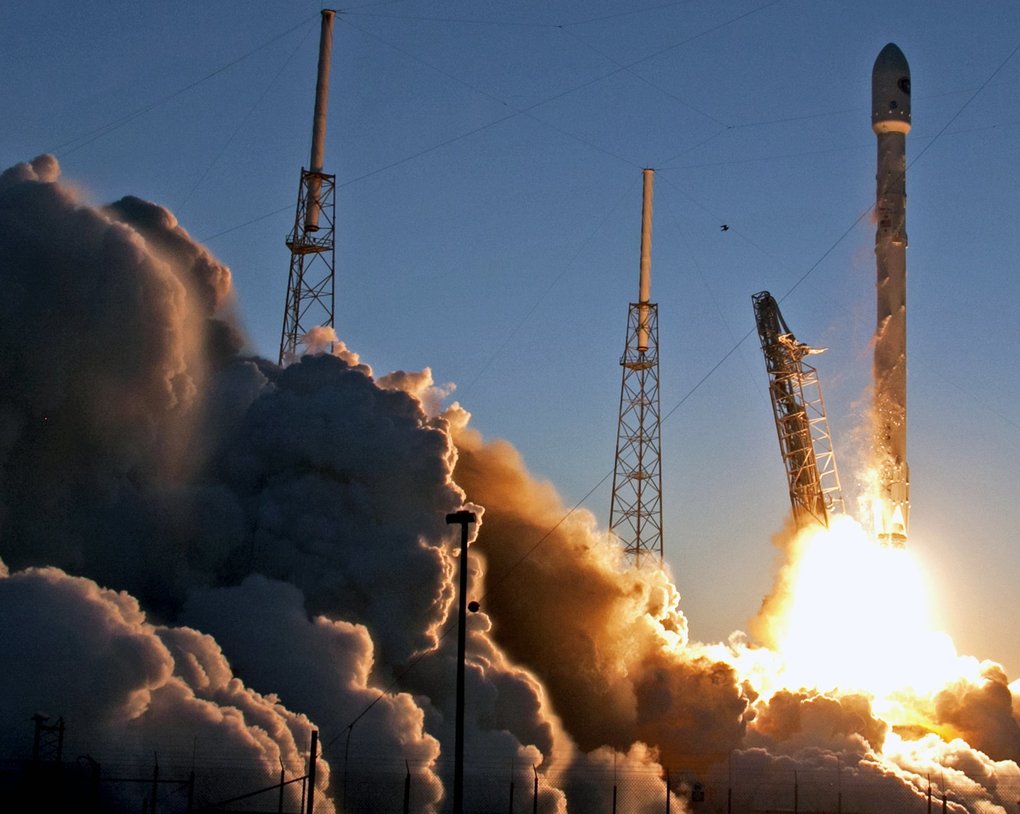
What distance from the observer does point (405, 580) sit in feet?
219

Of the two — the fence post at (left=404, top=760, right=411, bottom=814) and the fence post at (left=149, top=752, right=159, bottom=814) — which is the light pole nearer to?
the fence post at (left=404, top=760, right=411, bottom=814)

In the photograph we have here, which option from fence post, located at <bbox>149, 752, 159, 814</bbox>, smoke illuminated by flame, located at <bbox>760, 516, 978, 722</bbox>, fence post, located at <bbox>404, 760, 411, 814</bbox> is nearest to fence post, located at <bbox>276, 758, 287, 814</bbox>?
fence post, located at <bbox>149, 752, 159, 814</bbox>

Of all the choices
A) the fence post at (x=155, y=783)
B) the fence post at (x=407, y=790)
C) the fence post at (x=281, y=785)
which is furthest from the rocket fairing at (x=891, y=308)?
the fence post at (x=155, y=783)

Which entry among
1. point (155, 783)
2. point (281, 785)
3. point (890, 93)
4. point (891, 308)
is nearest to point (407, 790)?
point (281, 785)

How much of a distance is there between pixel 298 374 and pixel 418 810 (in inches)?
668

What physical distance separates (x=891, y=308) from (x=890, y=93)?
8.27 meters

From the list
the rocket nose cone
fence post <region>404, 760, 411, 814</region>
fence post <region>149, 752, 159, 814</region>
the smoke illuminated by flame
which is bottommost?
fence post <region>149, 752, 159, 814</region>

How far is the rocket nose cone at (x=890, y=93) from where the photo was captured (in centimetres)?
7794

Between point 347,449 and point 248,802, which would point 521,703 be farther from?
point 248,802

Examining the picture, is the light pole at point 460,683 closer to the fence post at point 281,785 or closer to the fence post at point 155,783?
the fence post at point 281,785

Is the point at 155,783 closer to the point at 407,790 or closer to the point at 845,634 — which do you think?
the point at 407,790

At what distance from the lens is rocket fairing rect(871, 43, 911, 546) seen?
77375mm

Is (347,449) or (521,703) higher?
(347,449)

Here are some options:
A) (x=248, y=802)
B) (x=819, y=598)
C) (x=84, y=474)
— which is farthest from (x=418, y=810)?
(x=819, y=598)
